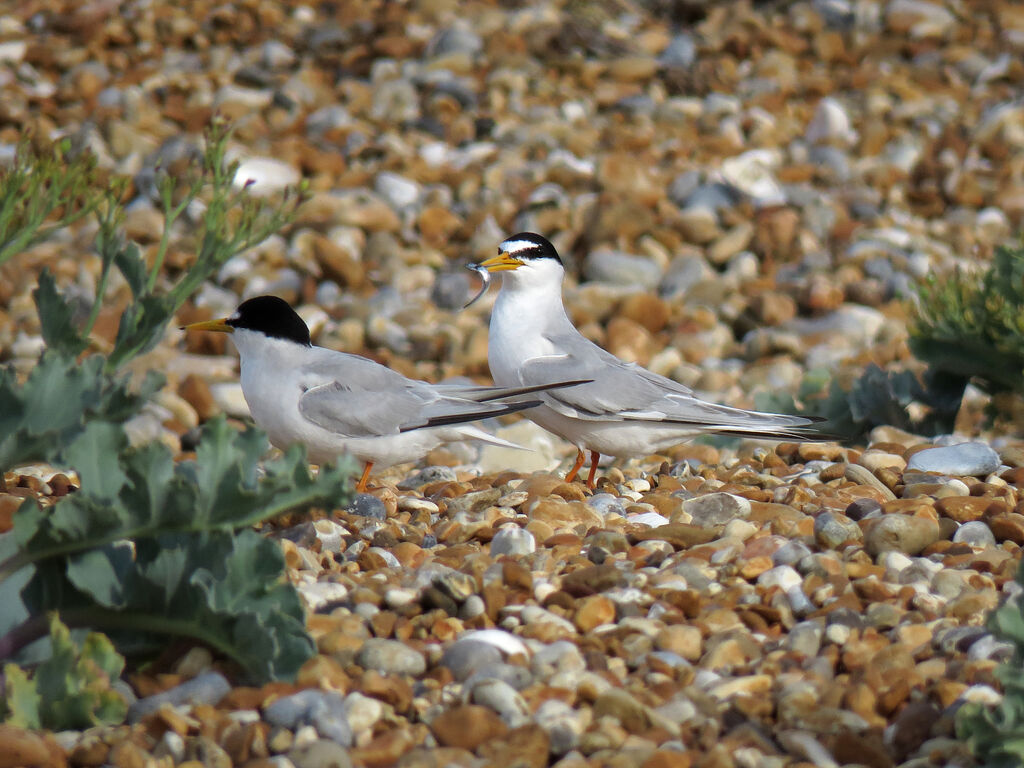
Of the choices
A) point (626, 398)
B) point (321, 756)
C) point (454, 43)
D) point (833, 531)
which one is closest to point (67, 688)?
point (321, 756)

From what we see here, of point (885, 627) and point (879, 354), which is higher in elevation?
point (885, 627)

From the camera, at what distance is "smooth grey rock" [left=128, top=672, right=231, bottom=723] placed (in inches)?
97.0

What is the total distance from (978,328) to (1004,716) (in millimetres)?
2979

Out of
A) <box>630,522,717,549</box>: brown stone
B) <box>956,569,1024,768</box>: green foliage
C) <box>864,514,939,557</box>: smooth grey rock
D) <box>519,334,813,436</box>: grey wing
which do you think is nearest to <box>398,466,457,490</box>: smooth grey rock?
<box>519,334,813,436</box>: grey wing

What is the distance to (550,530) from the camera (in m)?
3.44

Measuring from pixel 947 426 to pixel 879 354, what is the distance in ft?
A: 6.16

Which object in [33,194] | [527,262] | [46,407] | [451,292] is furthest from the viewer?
[451,292]

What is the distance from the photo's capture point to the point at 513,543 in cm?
326

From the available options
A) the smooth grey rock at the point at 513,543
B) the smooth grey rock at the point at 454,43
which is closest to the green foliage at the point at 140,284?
the smooth grey rock at the point at 513,543

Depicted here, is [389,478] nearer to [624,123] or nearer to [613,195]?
[613,195]

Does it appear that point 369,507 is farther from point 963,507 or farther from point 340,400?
point 963,507

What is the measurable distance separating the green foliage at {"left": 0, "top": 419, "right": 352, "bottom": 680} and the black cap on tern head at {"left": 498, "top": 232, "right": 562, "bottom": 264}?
7.74ft

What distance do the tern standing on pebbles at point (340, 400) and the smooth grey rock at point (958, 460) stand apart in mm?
1297

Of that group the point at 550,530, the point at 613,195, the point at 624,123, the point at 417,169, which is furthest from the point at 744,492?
the point at 624,123
